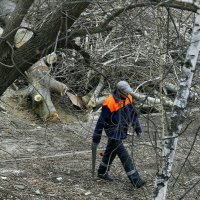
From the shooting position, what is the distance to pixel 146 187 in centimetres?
898

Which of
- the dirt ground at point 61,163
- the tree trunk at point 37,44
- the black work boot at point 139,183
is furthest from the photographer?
the black work boot at point 139,183

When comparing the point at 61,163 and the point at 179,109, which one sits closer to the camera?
the point at 179,109

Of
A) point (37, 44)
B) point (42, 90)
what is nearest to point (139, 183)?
point (37, 44)

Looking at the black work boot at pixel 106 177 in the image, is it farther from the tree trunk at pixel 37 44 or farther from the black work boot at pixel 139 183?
the tree trunk at pixel 37 44

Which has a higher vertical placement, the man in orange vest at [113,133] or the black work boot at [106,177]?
the man in orange vest at [113,133]

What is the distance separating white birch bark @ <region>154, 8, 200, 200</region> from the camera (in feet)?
16.8

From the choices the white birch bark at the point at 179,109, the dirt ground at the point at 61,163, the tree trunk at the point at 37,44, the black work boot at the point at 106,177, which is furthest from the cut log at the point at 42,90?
the white birch bark at the point at 179,109

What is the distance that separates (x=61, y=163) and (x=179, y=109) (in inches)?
185

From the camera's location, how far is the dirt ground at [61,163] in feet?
27.8

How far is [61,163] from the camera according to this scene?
9.62 meters

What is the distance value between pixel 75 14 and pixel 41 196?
3217 millimetres

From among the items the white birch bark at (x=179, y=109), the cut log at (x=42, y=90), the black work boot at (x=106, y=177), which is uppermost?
the white birch bark at (x=179, y=109)

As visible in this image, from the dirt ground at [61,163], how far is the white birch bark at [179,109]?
1599 millimetres

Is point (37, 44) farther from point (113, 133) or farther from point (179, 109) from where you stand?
point (113, 133)
